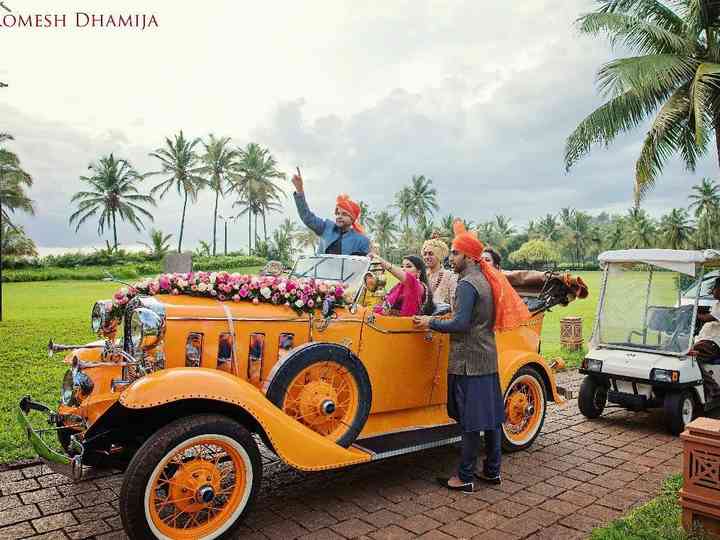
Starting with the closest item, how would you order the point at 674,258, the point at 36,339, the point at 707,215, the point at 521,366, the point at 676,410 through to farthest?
the point at 521,366
the point at 676,410
the point at 674,258
the point at 36,339
the point at 707,215

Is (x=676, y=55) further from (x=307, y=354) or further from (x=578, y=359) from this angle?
(x=307, y=354)

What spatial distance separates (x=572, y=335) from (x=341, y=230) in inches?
335

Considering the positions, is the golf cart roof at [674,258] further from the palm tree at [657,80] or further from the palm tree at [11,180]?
the palm tree at [11,180]

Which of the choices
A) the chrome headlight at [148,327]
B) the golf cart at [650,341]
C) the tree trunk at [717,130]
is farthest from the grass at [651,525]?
the tree trunk at [717,130]

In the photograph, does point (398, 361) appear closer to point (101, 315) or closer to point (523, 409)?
point (523, 409)

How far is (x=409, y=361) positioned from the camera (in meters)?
5.02

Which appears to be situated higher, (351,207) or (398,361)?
(351,207)

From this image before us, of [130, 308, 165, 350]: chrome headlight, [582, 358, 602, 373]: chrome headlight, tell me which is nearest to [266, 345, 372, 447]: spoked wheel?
[130, 308, 165, 350]: chrome headlight

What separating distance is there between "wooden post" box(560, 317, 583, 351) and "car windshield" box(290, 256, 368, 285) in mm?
8711

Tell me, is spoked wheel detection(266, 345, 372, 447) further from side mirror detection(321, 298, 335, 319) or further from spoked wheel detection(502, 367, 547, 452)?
spoked wheel detection(502, 367, 547, 452)

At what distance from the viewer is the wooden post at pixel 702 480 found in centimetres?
375

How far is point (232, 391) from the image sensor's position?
12.1 ft

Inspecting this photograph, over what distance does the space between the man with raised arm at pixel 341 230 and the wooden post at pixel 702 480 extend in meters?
3.18

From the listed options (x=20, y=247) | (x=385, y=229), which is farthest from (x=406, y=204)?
(x=20, y=247)
